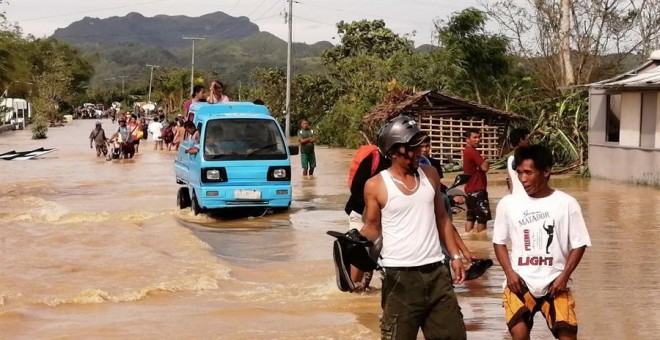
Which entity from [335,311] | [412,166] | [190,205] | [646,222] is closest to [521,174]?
[412,166]

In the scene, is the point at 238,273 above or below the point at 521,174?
below

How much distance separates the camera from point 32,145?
4750 centimetres

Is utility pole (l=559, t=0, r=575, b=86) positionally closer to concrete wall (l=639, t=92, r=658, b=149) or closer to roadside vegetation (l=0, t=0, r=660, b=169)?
roadside vegetation (l=0, t=0, r=660, b=169)

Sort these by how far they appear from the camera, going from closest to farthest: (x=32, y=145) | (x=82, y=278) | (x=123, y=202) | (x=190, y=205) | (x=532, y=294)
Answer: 1. (x=532, y=294)
2. (x=82, y=278)
3. (x=190, y=205)
4. (x=123, y=202)
5. (x=32, y=145)

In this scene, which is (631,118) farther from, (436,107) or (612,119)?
(436,107)

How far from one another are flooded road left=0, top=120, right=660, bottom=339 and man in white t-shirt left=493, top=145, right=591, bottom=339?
7.43ft

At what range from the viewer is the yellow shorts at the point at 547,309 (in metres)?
5.82

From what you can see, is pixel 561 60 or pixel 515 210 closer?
pixel 515 210

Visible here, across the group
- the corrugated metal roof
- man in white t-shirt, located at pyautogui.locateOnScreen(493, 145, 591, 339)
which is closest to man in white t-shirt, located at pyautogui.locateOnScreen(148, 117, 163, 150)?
the corrugated metal roof

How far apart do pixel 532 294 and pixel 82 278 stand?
695 centimetres

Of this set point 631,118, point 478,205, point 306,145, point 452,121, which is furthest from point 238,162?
point 452,121

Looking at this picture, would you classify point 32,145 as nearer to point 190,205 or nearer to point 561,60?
point 561,60

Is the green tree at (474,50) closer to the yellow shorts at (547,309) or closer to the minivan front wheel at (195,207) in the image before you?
the minivan front wheel at (195,207)

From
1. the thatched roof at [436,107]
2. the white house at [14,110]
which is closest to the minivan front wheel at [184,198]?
the thatched roof at [436,107]
